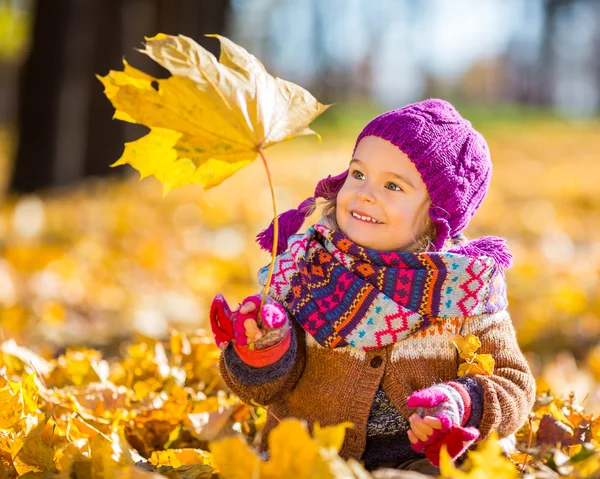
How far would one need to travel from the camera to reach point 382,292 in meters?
2.09

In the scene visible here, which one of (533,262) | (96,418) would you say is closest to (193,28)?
(533,262)

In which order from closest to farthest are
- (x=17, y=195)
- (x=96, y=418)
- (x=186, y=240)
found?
(x=96, y=418) < (x=186, y=240) < (x=17, y=195)

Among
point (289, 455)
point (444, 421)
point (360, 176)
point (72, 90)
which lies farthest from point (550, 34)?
point (289, 455)

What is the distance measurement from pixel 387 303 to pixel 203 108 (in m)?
0.65

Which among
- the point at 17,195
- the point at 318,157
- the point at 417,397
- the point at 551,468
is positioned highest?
the point at 417,397

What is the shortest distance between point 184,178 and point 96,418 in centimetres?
79

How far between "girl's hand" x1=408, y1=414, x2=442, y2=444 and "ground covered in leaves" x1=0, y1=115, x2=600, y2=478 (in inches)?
7.4

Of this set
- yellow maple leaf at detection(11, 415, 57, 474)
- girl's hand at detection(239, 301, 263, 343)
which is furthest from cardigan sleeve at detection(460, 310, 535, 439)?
yellow maple leaf at detection(11, 415, 57, 474)

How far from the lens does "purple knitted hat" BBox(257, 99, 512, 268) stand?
2117mm

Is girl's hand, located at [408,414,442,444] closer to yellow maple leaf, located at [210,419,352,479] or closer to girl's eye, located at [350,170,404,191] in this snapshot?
yellow maple leaf, located at [210,419,352,479]

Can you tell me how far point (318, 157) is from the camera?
55.9 feet

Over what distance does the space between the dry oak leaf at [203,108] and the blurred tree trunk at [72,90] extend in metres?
7.64

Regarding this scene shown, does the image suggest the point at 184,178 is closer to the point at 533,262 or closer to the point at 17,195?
the point at 533,262

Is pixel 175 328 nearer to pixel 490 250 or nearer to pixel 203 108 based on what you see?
pixel 490 250
